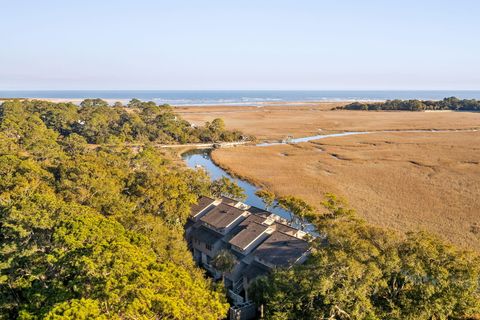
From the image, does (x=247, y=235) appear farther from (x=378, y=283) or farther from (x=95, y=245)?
(x=95, y=245)

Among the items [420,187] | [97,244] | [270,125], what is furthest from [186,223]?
[270,125]

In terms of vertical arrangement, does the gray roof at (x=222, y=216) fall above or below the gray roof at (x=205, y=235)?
above

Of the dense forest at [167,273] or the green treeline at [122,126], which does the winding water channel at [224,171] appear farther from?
A: the dense forest at [167,273]

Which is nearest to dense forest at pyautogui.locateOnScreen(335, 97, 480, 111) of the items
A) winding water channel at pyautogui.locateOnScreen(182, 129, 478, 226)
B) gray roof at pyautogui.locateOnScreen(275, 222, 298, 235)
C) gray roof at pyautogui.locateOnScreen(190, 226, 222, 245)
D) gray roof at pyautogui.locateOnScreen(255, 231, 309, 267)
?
winding water channel at pyautogui.locateOnScreen(182, 129, 478, 226)

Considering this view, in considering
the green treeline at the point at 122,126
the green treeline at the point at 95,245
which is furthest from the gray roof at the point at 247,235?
the green treeline at the point at 122,126

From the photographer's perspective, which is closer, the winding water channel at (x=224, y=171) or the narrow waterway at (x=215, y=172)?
the narrow waterway at (x=215, y=172)

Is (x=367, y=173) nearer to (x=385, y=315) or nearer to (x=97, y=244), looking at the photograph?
(x=385, y=315)

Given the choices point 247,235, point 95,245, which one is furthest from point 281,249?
point 95,245

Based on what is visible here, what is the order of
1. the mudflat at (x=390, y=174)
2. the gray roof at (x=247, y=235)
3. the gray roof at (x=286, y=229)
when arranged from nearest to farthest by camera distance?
the gray roof at (x=247, y=235)
the gray roof at (x=286, y=229)
the mudflat at (x=390, y=174)
